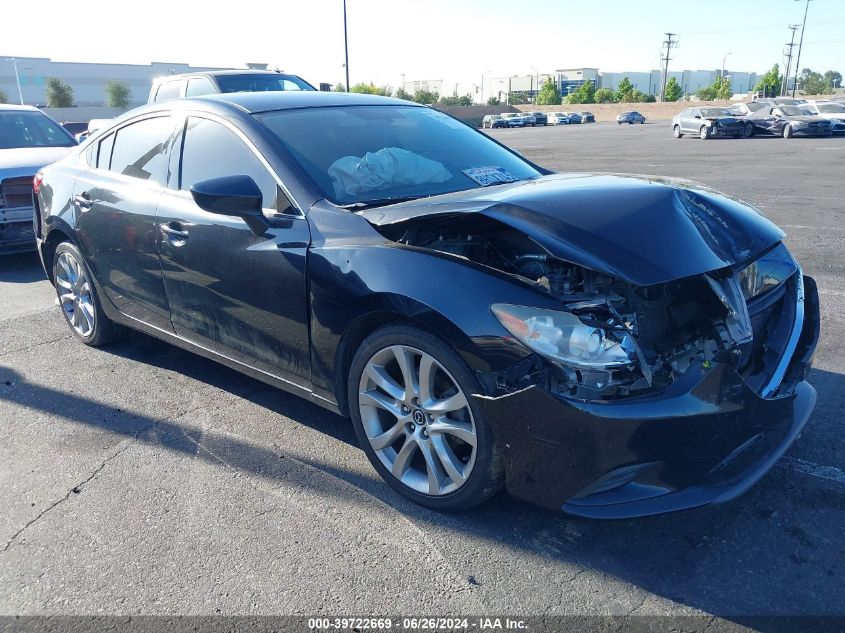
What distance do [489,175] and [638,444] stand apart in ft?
6.40

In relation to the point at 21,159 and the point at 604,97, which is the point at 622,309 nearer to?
the point at 21,159

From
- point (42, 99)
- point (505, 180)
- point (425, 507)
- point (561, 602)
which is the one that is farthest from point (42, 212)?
point (42, 99)

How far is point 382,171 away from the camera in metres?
3.62

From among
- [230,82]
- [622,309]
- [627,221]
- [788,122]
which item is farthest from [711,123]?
[622,309]

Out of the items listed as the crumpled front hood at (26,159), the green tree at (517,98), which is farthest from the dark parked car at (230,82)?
the green tree at (517,98)

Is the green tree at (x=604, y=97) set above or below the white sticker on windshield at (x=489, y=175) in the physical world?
below

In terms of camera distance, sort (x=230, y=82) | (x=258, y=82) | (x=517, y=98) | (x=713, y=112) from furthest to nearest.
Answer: (x=517, y=98)
(x=713, y=112)
(x=258, y=82)
(x=230, y=82)

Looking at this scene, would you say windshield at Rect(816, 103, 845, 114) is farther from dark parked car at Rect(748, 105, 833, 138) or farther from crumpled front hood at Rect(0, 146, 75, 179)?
crumpled front hood at Rect(0, 146, 75, 179)

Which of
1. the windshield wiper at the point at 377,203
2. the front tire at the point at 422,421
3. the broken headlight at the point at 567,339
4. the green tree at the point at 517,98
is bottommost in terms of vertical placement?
the green tree at the point at 517,98

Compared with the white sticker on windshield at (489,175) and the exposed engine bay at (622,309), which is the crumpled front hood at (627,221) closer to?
the exposed engine bay at (622,309)

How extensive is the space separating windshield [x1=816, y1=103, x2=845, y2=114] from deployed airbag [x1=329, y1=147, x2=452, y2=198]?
35471 millimetres

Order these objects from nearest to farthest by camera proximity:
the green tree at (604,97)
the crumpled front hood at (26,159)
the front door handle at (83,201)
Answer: the front door handle at (83,201) → the crumpled front hood at (26,159) → the green tree at (604,97)

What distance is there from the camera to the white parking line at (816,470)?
3.05 m

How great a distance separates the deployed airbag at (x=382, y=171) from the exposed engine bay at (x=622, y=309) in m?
0.56
